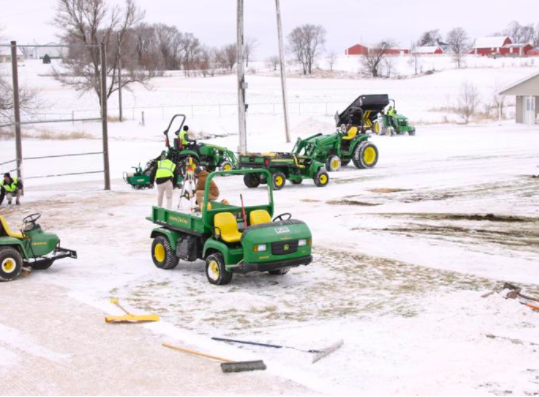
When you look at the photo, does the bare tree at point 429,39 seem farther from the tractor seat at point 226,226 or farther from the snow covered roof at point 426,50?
the tractor seat at point 226,226

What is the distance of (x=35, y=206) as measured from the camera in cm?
1959

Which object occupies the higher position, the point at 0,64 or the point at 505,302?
the point at 0,64

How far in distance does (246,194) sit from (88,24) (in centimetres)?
3358

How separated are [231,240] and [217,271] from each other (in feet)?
1.74

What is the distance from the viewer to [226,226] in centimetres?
1131

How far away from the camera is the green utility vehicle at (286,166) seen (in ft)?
72.1

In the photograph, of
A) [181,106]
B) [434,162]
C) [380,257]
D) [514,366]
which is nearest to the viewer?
[514,366]

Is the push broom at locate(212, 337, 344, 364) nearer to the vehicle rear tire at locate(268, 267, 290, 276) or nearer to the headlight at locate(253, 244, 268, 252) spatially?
the headlight at locate(253, 244, 268, 252)

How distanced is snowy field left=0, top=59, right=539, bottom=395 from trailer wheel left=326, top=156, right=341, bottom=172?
8.01ft

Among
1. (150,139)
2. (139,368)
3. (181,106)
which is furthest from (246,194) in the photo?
(181,106)

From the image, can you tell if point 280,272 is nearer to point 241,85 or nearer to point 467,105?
point 241,85

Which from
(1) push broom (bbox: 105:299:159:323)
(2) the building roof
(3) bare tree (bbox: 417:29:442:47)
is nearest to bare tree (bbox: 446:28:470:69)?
(3) bare tree (bbox: 417:29:442:47)

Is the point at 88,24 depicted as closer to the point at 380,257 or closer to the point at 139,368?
the point at 380,257

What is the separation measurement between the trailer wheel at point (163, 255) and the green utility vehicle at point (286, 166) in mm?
9424
